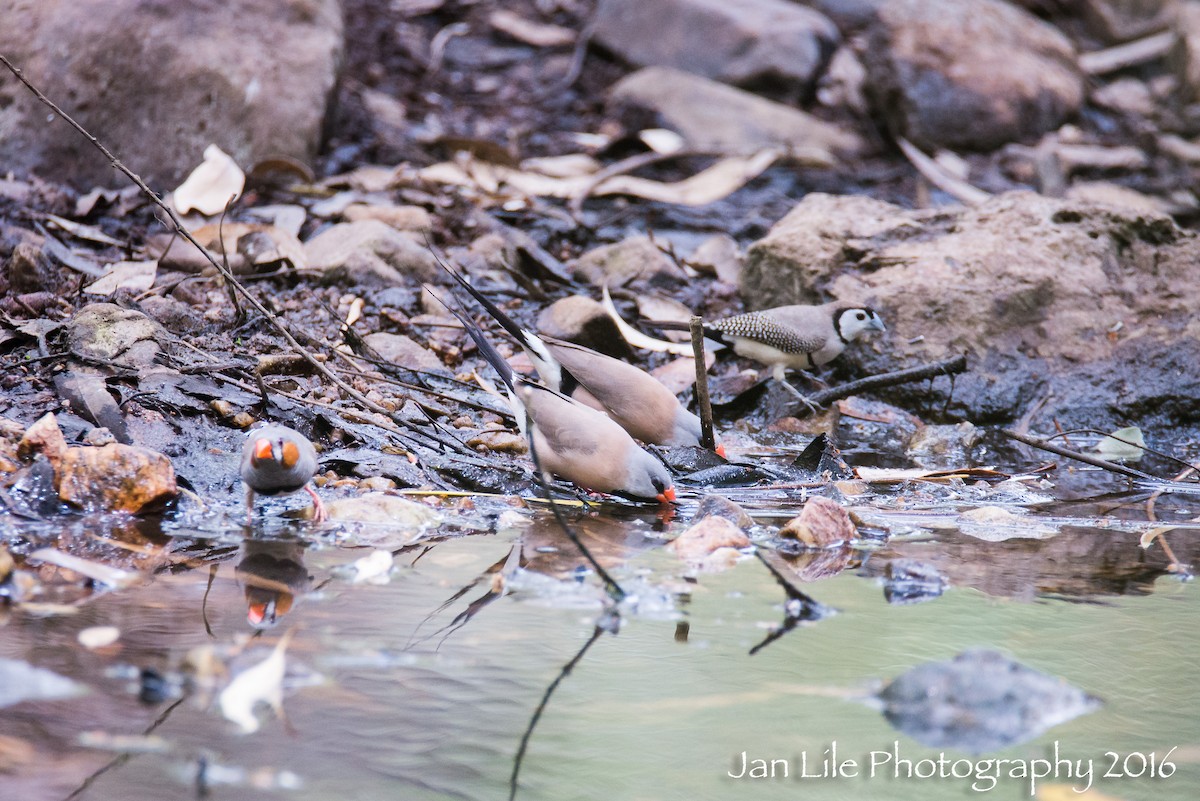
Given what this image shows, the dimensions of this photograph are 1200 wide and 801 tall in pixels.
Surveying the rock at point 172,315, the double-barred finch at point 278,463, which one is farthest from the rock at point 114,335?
the double-barred finch at point 278,463

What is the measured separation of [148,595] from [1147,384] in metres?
4.57

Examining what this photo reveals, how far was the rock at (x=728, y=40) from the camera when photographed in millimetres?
9789

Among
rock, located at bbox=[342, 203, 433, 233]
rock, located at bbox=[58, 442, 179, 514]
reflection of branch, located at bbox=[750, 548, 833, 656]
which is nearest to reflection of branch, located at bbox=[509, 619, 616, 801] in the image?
reflection of branch, located at bbox=[750, 548, 833, 656]

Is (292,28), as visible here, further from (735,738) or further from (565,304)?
(735,738)

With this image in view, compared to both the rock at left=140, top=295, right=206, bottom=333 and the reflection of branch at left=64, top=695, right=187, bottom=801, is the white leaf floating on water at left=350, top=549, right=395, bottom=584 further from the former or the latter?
the rock at left=140, top=295, right=206, bottom=333

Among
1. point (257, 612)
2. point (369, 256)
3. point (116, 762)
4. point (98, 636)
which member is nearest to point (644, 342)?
point (369, 256)

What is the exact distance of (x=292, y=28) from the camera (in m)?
7.27

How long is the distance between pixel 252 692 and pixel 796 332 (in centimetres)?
360

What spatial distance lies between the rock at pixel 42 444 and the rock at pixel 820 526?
215 cm

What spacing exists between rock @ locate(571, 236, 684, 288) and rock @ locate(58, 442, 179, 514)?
3351 mm

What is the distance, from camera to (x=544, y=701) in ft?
7.14

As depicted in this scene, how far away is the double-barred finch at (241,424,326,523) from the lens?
3.16m

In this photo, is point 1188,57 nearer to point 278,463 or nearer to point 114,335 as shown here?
point 114,335

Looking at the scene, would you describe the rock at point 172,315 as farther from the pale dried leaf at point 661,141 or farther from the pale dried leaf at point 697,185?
the pale dried leaf at point 661,141
